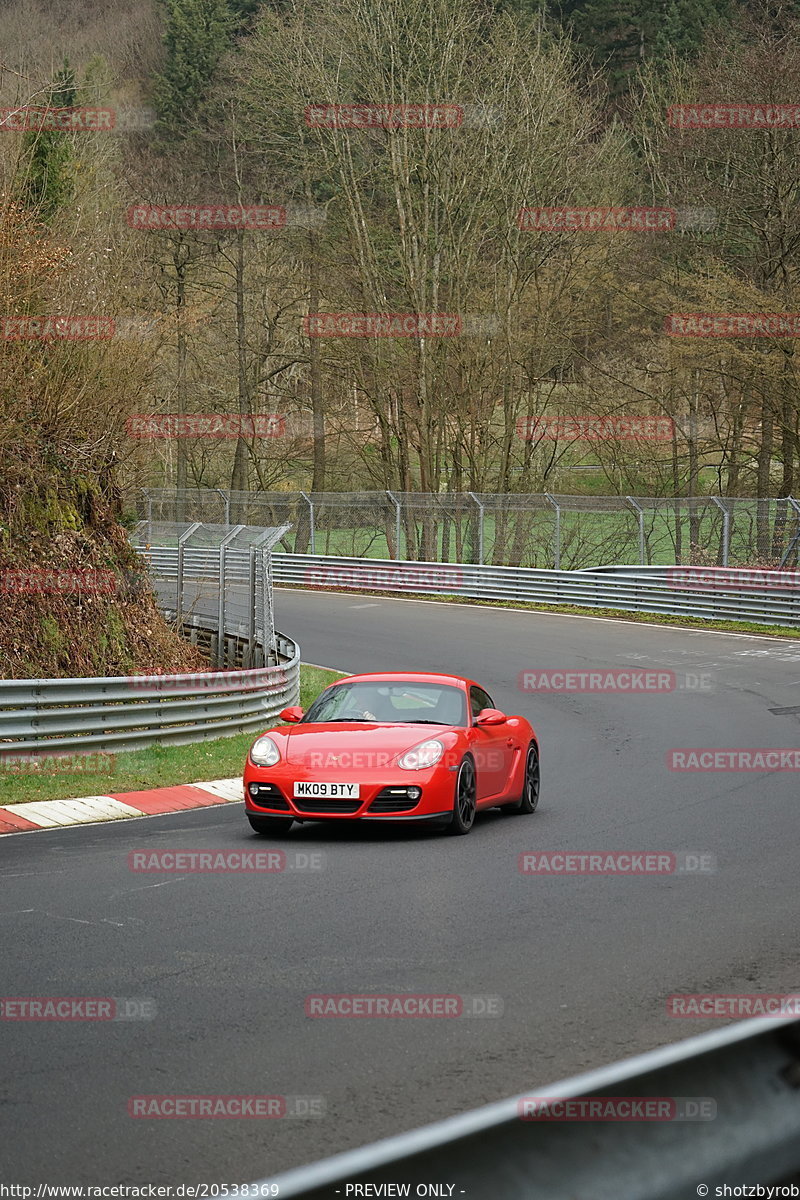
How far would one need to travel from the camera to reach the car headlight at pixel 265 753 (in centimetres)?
1128

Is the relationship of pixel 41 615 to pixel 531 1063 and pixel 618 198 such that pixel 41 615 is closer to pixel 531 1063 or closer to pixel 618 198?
pixel 531 1063

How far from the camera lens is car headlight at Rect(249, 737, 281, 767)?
11281 millimetres

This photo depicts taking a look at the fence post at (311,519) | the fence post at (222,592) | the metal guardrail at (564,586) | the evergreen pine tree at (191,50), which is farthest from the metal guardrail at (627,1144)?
the evergreen pine tree at (191,50)

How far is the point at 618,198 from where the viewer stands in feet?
142

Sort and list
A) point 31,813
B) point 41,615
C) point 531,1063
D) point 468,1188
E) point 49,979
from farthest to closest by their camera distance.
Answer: point 41,615, point 31,813, point 49,979, point 531,1063, point 468,1188

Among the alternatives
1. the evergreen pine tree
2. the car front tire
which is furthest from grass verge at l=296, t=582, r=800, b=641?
the evergreen pine tree

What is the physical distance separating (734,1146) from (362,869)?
7.68 m

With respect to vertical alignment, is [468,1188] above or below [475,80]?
below

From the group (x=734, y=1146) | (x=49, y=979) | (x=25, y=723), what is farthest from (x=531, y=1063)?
(x=25, y=723)

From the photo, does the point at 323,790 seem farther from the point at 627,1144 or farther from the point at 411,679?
the point at 627,1144

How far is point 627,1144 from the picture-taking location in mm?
2355

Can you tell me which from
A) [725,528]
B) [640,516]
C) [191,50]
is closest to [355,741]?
[725,528]

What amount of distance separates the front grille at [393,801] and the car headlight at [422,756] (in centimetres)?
20
